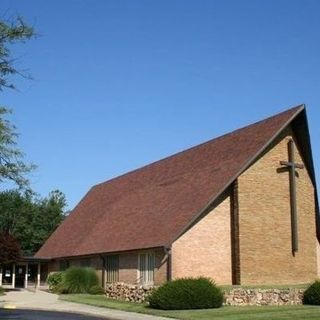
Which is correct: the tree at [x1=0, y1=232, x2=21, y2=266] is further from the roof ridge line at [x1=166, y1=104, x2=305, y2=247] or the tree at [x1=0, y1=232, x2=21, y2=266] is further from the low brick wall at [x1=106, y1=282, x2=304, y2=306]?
the low brick wall at [x1=106, y1=282, x2=304, y2=306]

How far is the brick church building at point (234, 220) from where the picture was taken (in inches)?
1260

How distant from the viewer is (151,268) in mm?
32906

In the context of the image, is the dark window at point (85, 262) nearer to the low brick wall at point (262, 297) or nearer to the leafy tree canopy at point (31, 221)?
the low brick wall at point (262, 297)

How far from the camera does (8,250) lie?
159 ft

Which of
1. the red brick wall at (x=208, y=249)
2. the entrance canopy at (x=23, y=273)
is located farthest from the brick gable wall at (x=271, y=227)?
the entrance canopy at (x=23, y=273)

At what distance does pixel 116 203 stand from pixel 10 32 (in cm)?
3064

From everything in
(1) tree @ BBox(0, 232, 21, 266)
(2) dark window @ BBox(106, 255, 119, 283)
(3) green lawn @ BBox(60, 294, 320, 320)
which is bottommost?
(3) green lawn @ BBox(60, 294, 320, 320)

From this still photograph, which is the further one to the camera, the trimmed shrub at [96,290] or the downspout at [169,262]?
the trimmed shrub at [96,290]

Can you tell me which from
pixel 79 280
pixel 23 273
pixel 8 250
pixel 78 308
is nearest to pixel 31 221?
pixel 23 273

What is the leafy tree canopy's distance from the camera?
259ft

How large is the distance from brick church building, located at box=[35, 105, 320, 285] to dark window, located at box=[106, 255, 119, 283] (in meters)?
0.06

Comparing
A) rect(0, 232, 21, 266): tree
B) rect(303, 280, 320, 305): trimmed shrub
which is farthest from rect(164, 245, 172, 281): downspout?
rect(0, 232, 21, 266): tree

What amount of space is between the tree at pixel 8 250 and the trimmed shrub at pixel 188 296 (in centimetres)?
2468

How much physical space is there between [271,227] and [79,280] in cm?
1280
